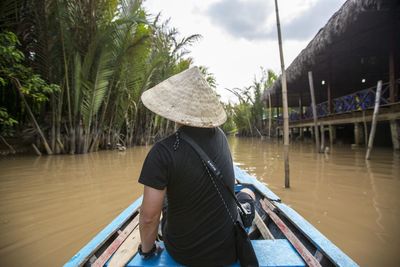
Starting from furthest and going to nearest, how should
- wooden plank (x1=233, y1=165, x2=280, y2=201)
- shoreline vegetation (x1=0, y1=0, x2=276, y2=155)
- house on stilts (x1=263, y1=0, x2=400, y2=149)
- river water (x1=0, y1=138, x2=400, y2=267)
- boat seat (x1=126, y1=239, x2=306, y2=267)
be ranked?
shoreline vegetation (x1=0, y1=0, x2=276, y2=155) → house on stilts (x1=263, y1=0, x2=400, y2=149) → wooden plank (x1=233, y1=165, x2=280, y2=201) → river water (x1=0, y1=138, x2=400, y2=267) → boat seat (x1=126, y1=239, x2=306, y2=267)

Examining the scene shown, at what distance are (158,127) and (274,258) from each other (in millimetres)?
16539

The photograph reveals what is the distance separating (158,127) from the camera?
17.6 metres

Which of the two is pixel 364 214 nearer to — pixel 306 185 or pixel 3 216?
pixel 306 185

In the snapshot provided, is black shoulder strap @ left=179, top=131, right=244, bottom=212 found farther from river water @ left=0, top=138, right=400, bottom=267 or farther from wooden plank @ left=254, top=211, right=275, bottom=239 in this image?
river water @ left=0, top=138, right=400, bottom=267

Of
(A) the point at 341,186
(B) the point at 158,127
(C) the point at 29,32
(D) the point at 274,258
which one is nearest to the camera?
(D) the point at 274,258

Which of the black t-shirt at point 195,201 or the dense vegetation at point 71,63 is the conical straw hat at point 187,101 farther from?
the dense vegetation at point 71,63

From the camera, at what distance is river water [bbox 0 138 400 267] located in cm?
223

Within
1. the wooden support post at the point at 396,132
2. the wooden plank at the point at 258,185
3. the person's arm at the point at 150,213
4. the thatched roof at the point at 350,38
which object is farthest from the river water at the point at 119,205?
the thatched roof at the point at 350,38

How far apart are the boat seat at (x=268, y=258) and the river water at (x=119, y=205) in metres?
0.98


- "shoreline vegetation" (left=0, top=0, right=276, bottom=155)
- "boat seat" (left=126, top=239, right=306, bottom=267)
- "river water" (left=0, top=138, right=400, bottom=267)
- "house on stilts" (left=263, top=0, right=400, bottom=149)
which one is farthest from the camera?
"shoreline vegetation" (left=0, top=0, right=276, bottom=155)

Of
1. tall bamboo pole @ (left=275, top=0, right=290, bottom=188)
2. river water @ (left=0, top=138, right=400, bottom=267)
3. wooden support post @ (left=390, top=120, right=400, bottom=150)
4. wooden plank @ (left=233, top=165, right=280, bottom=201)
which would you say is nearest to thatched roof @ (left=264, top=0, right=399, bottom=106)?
wooden support post @ (left=390, top=120, right=400, bottom=150)

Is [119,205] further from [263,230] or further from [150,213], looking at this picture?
[150,213]

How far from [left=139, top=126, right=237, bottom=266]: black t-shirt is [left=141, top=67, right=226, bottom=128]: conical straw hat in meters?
0.08

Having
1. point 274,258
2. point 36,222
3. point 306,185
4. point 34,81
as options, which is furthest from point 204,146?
point 34,81
